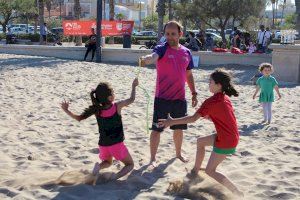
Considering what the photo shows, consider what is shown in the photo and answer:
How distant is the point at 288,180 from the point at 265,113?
10.5 feet

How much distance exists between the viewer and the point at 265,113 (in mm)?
8031

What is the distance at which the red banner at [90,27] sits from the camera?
24.4 metres

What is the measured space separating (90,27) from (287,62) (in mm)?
12302

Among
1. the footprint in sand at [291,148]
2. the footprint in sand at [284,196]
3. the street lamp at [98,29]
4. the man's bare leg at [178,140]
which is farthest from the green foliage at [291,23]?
the footprint in sand at [284,196]

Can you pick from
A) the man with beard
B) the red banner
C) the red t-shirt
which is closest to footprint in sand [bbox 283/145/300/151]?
the man with beard

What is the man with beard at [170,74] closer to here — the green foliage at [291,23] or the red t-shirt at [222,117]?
the red t-shirt at [222,117]

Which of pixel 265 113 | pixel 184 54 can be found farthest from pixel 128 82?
pixel 184 54

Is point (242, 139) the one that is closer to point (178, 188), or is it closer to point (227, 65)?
point (178, 188)

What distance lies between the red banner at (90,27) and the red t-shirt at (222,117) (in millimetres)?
20472

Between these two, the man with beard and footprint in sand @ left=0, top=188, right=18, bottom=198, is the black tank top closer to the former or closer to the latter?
the man with beard

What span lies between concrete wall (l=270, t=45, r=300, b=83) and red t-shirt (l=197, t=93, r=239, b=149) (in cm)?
1051

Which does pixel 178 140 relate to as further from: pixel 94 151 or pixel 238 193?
pixel 238 193

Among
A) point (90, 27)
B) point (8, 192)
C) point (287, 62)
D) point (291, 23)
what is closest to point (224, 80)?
point (8, 192)

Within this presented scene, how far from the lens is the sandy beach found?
4.53 meters
